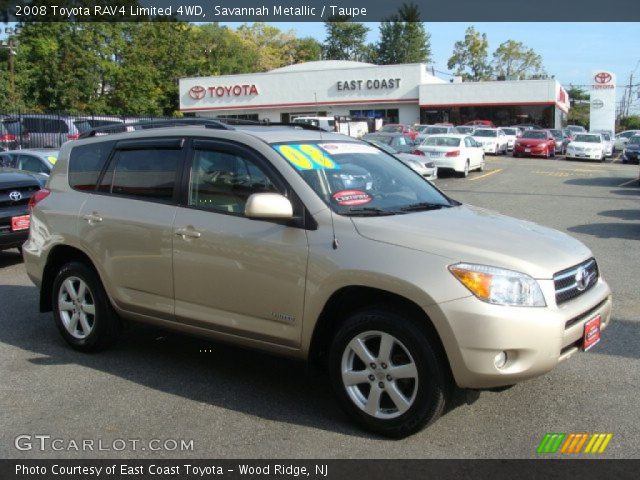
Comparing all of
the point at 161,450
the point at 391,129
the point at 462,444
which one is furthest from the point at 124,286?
the point at 391,129

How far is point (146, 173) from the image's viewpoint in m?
5.23

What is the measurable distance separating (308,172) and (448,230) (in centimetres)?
102

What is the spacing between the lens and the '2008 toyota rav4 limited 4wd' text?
3756 mm

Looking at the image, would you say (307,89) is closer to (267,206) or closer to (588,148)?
(588,148)

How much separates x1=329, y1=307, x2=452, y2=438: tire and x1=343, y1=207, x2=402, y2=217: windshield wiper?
2.07 ft

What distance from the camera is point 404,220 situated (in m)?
4.25

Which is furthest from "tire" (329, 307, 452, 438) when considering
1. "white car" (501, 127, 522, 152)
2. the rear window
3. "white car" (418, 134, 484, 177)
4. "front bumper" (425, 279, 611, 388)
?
"white car" (501, 127, 522, 152)

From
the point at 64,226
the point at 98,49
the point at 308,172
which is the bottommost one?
Result: the point at 64,226

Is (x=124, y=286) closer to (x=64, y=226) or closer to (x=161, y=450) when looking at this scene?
(x=64, y=226)

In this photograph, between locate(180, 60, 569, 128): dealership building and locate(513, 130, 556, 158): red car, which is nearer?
locate(513, 130, 556, 158): red car

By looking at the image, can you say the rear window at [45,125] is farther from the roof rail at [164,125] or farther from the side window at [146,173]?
the side window at [146,173]

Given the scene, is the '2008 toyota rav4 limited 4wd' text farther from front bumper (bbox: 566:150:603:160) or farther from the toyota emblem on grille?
front bumper (bbox: 566:150:603:160)

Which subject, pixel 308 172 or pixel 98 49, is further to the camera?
pixel 98 49

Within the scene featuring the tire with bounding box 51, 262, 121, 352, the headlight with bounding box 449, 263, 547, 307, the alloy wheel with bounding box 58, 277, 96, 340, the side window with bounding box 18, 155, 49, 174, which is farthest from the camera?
the side window with bounding box 18, 155, 49, 174
